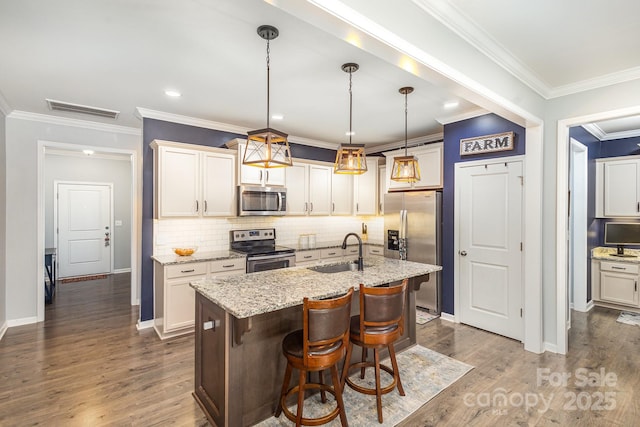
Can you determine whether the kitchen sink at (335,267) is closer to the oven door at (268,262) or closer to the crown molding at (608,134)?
the oven door at (268,262)

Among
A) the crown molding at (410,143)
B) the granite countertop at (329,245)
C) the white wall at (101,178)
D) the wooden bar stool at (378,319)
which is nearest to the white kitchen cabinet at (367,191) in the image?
the crown molding at (410,143)

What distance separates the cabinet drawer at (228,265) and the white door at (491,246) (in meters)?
2.86

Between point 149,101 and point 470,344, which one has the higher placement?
point 149,101

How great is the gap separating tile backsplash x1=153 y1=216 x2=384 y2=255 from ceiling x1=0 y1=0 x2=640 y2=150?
4.93 ft

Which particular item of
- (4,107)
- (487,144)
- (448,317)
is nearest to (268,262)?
(448,317)

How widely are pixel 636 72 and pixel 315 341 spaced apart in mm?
3593

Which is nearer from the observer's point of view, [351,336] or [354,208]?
[351,336]

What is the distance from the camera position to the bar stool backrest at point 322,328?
1.96 m

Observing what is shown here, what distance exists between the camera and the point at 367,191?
5.92 meters

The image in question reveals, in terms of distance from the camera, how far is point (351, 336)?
2457 mm

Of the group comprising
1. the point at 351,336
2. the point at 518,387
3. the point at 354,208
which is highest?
the point at 354,208

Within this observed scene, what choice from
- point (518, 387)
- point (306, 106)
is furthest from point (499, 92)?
point (518, 387)

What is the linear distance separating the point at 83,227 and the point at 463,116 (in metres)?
7.84

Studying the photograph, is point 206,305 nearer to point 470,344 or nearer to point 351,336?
point 351,336
